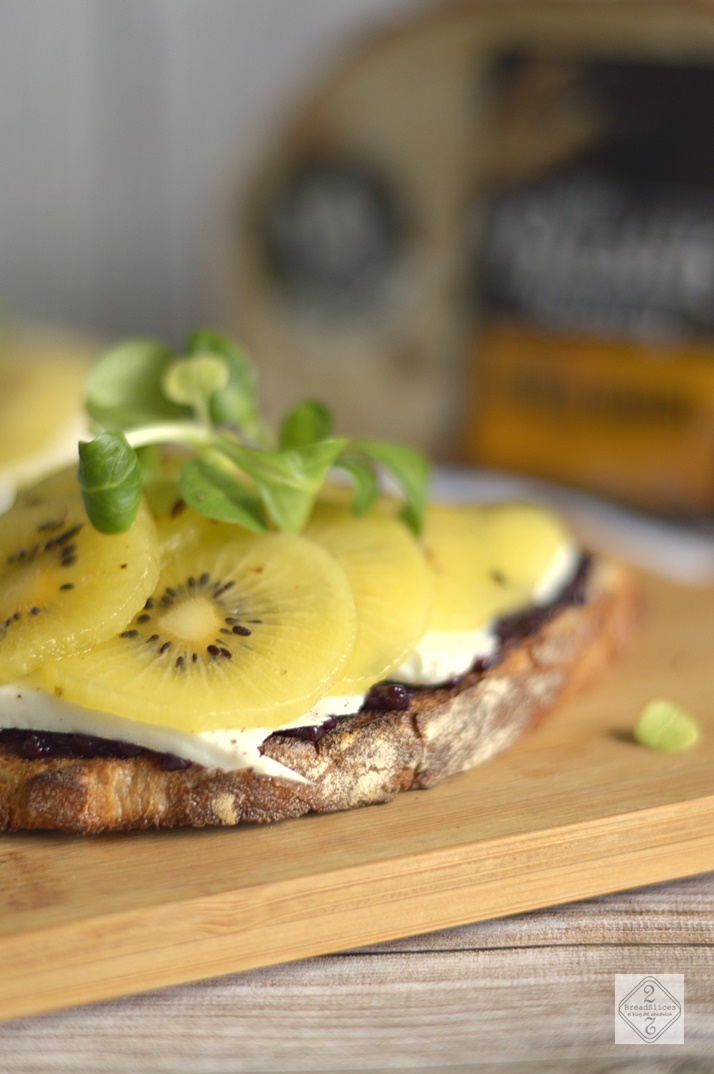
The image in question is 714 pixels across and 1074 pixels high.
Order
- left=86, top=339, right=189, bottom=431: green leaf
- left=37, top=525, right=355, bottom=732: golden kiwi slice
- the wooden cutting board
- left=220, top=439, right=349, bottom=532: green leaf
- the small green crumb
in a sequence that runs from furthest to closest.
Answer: left=86, top=339, right=189, bottom=431: green leaf < the small green crumb < left=220, top=439, right=349, bottom=532: green leaf < left=37, top=525, right=355, bottom=732: golden kiwi slice < the wooden cutting board

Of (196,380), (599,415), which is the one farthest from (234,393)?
(599,415)

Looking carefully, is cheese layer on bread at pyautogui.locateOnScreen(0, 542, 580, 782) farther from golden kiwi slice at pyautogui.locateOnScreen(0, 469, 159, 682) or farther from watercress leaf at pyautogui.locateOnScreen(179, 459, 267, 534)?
watercress leaf at pyautogui.locateOnScreen(179, 459, 267, 534)

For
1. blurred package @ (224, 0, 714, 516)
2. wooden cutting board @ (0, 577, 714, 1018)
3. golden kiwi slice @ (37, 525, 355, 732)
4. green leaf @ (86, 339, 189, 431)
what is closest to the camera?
wooden cutting board @ (0, 577, 714, 1018)

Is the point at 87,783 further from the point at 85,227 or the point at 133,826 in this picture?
the point at 85,227

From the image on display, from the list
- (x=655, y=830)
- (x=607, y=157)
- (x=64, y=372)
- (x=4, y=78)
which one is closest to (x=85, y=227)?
(x=4, y=78)

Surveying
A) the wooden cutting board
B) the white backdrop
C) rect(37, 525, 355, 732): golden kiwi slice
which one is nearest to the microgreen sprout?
rect(37, 525, 355, 732): golden kiwi slice

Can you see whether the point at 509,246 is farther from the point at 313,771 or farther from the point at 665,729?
the point at 313,771
